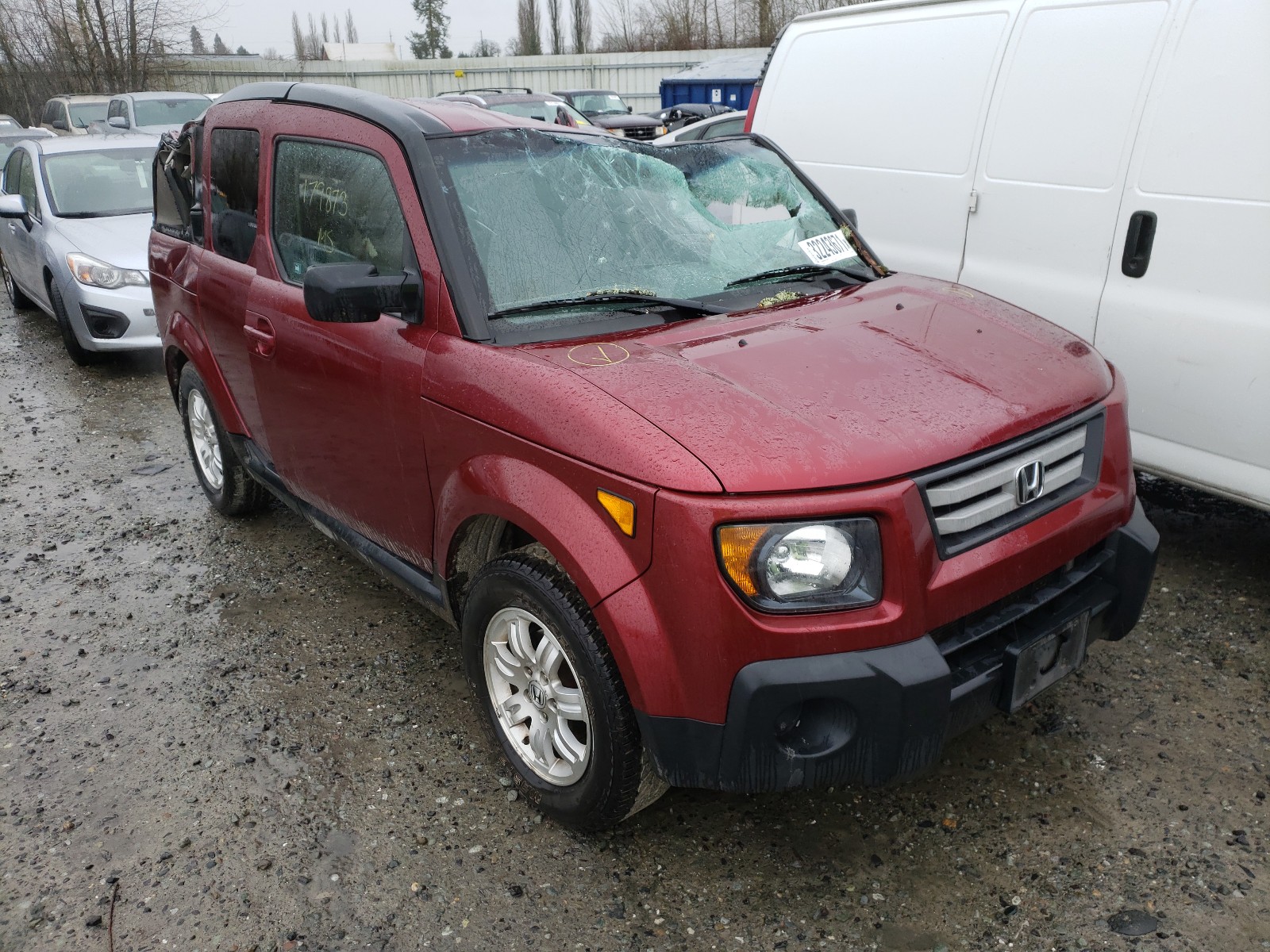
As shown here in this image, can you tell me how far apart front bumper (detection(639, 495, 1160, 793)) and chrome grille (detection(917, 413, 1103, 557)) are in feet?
0.68

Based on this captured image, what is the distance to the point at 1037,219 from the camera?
4.04m

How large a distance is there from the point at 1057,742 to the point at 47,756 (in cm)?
318

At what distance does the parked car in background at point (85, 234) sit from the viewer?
7.31 metres

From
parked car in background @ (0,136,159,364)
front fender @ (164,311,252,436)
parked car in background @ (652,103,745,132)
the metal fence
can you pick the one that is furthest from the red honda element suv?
the metal fence

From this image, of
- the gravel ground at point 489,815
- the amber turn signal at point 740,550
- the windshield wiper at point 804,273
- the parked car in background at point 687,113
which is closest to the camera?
the amber turn signal at point 740,550

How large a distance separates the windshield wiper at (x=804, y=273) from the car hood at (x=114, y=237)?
18.9 ft

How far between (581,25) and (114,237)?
51722mm

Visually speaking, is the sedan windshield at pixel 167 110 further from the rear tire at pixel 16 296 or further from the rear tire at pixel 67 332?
the rear tire at pixel 67 332

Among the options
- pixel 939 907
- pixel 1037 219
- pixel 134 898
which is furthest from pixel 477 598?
pixel 1037 219

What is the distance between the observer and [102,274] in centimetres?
732

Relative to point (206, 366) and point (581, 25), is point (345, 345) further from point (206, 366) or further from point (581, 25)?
point (581, 25)

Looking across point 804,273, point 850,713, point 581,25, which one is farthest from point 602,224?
point 581,25

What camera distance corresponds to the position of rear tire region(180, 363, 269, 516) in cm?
444

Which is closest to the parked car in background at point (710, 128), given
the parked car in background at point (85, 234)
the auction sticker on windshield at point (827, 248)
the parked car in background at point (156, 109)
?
the parked car in background at point (85, 234)
